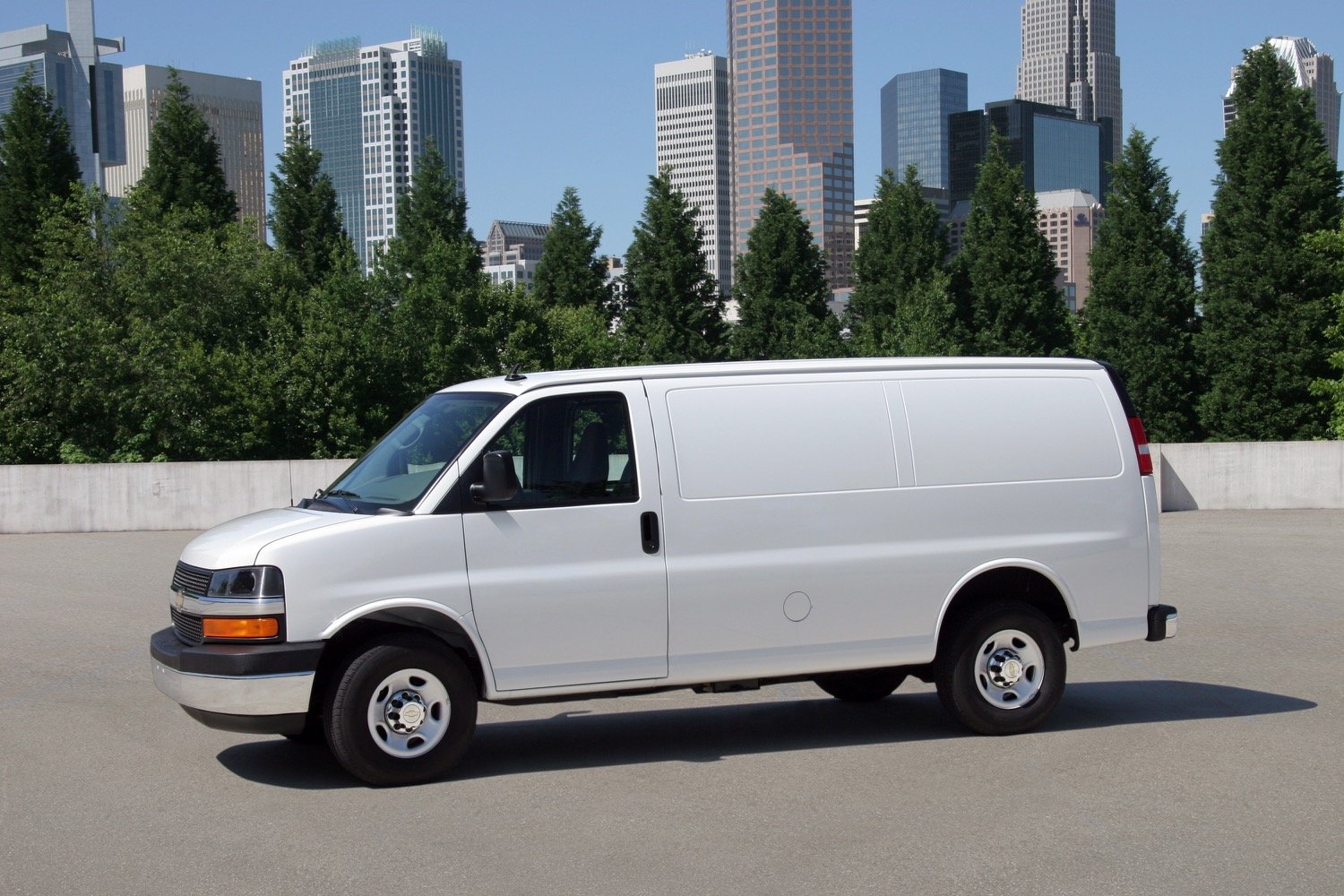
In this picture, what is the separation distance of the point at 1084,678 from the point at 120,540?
1774 centimetres

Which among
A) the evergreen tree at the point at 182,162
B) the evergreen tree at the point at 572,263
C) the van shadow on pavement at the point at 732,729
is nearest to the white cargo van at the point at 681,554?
the van shadow on pavement at the point at 732,729

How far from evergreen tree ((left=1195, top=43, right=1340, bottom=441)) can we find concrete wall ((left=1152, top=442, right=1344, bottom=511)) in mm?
20682

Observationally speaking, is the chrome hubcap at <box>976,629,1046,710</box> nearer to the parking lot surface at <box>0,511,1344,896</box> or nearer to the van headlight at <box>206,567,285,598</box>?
the parking lot surface at <box>0,511,1344,896</box>

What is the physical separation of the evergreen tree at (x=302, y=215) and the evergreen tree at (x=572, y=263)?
42.1 ft

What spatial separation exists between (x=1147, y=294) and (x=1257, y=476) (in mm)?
26380

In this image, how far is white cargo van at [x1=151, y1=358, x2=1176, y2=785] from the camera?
6.97m

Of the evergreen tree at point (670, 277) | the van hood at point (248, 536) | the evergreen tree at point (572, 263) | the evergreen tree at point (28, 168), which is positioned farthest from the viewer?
the evergreen tree at point (572, 263)

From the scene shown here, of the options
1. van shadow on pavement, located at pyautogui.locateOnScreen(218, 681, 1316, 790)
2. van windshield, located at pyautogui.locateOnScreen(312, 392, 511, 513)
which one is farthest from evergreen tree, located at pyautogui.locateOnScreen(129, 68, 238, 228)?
van windshield, located at pyautogui.locateOnScreen(312, 392, 511, 513)

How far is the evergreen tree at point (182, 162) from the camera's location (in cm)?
5688

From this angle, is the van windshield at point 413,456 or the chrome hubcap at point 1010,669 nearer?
the van windshield at point 413,456

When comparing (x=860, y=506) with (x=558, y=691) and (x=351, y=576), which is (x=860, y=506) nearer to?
(x=558, y=691)

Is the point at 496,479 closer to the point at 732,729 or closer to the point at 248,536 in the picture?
the point at 248,536

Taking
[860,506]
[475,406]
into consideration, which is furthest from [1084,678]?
[475,406]

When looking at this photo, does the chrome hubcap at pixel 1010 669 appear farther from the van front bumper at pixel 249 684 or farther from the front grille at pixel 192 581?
the front grille at pixel 192 581
